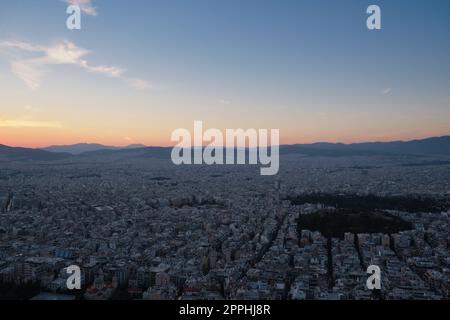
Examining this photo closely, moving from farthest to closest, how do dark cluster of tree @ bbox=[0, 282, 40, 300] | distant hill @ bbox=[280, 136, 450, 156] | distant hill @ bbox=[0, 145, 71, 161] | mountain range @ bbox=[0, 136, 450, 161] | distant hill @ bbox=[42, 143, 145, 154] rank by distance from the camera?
distant hill @ bbox=[42, 143, 145, 154] → distant hill @ bbox=[280, 136, 450, 156] → mountain range @ bbox=[0, 136, 450, 161] → distant hill @ bbox=[0, 145, 71, 161] → dark cluster of tree @ bbox=[0, 282, 40, 300]

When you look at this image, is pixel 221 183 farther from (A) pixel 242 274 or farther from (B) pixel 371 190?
(A) pixel 242 274

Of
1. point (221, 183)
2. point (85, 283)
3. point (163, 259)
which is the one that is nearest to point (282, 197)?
point (221, 183)

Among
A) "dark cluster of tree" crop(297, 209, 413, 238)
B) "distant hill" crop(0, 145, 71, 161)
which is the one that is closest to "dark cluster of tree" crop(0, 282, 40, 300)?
"dark cluster of tree" crop(297, 209, 413, 238)

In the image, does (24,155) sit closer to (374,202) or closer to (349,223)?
(374,202)

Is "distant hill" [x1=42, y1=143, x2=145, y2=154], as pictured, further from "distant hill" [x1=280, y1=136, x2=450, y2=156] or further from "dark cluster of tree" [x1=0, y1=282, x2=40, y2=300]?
"dark cluster of tree" [x1=0, y1=282, x2=40, y2=300]

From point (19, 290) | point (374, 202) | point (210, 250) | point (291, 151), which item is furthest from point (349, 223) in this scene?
point (291, 151)

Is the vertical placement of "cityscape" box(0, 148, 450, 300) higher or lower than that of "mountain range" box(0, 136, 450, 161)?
lower

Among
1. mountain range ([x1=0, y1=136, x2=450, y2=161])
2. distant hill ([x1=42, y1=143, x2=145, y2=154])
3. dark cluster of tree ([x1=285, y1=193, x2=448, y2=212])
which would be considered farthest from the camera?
distant hill ([x1=42, y1=143, x2=145, y2=154])
